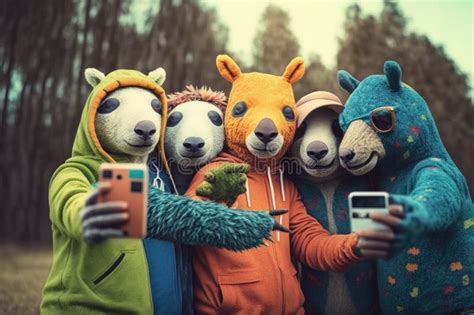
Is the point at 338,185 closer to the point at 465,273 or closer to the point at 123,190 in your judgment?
the point at 465,273

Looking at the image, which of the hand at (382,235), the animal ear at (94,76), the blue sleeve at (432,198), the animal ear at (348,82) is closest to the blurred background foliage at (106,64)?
the animal ear at (94,76)

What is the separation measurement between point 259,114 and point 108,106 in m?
0.52

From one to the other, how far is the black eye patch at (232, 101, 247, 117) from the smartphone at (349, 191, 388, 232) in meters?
0.65

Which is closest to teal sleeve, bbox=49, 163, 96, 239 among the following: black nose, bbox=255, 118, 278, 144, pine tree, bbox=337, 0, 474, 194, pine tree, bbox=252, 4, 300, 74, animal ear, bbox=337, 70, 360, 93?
black nose, bbox=255, 118, 278, 144

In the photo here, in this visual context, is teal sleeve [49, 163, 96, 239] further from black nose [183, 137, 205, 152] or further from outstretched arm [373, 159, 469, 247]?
outstretched arm [373, 159, 469, 247]

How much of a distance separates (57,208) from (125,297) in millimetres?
359

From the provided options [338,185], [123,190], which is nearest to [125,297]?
[123,190]

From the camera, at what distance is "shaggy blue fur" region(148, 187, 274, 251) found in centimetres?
171

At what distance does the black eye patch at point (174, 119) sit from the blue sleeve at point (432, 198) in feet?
2.77

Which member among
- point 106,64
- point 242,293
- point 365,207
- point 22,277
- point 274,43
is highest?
point 274,43

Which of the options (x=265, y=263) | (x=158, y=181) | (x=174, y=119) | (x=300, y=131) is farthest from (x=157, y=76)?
(x=265, y=263)

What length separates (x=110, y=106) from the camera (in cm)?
194

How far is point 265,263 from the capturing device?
192 cm

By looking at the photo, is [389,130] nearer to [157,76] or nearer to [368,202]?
[368,202]
